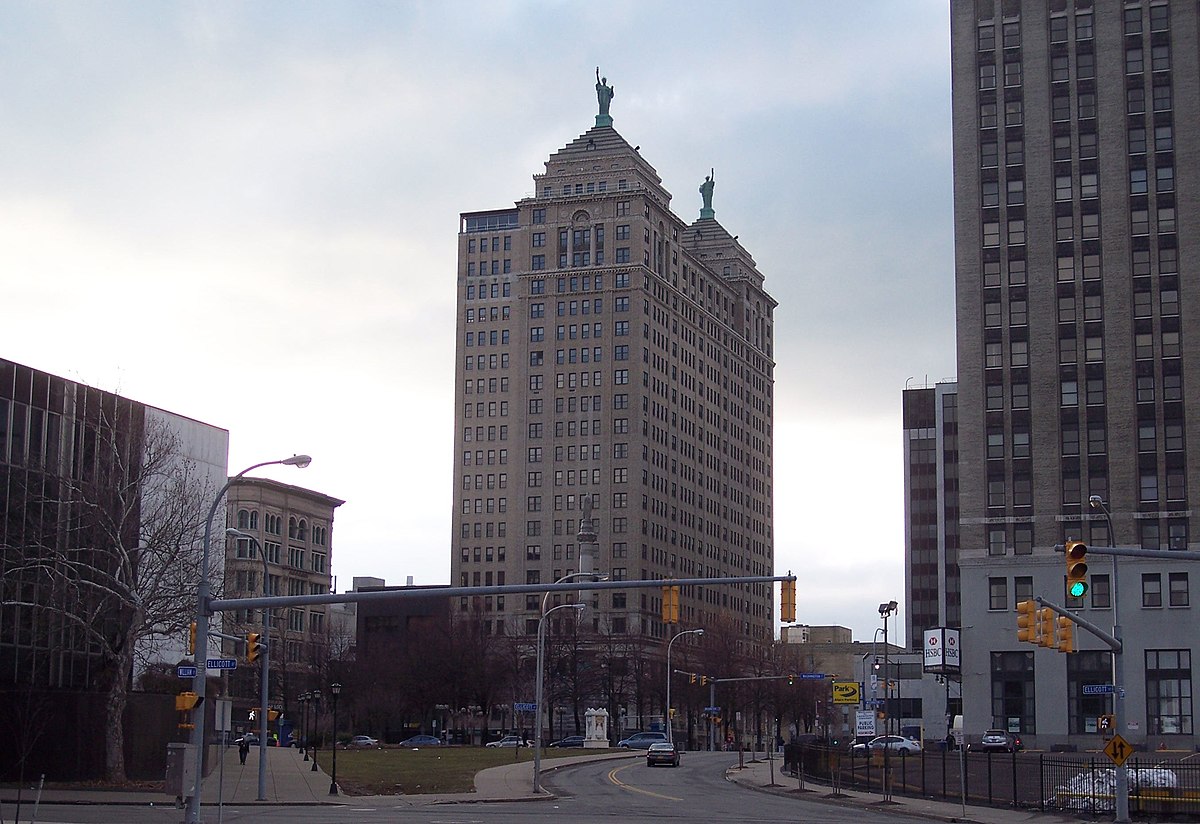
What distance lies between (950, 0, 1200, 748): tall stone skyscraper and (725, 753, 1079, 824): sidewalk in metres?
32.5

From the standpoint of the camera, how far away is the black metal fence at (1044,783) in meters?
42.7

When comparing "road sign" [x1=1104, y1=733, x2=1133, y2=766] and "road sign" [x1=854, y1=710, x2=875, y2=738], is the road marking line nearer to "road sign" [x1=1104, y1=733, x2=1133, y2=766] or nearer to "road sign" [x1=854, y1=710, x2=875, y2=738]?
"road sign" [x1=1104, y1=733, x2=1133, y2=766]

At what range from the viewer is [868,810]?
48625mm

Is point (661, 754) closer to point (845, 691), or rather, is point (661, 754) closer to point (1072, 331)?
point (845, 691)

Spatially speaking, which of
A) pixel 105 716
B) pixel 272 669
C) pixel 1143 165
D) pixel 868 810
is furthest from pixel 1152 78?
pixel 272 669

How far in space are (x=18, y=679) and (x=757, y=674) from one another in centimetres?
11213

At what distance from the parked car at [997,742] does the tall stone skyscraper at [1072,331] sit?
191 inches

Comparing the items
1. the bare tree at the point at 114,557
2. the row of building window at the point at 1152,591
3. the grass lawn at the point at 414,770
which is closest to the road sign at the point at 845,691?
the grass lawn at the point at 414,770

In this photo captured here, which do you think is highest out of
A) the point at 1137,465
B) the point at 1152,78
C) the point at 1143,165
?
the point at 1152,78

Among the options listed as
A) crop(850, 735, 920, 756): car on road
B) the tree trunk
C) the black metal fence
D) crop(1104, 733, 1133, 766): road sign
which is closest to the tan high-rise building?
crop(850, 735, 920, 756): car on road

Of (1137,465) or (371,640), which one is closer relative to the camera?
(1137,465)

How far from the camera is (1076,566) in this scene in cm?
3170

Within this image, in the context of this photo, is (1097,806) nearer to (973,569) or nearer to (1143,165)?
(973,569)

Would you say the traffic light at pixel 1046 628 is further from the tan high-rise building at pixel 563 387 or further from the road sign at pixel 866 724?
the tan high-rise building at pixel 563 387
